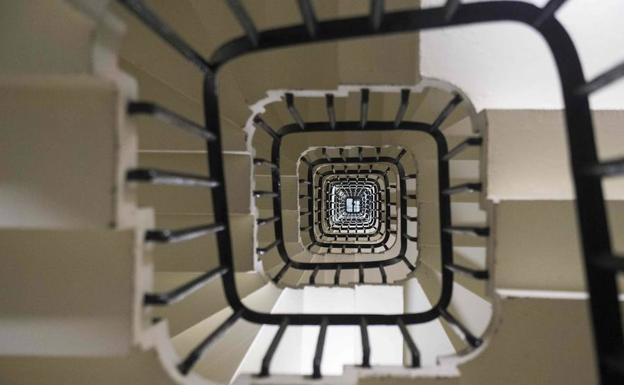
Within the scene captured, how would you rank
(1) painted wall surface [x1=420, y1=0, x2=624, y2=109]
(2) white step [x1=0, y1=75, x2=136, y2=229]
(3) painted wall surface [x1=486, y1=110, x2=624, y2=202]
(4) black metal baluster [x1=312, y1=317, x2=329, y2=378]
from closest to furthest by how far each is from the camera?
(2) white step [x1=0, y1=75, x2=136, y2=229], (4) black metal baluster [x1=312, y1=317, x2=329, y2=378], (3) painted wall surface [x1=486, y1=110, x2=624, y2=202], (1) painted wall surface [x1=420, y1=0, x2=624, y2=109]

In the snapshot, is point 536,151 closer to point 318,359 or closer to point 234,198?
point 318,359

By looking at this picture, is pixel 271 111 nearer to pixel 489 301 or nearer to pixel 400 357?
pixel 489 301

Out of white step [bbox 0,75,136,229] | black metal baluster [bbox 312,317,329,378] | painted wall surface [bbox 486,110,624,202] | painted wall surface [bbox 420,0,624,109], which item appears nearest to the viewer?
white step [bbox 0,75,136,229]

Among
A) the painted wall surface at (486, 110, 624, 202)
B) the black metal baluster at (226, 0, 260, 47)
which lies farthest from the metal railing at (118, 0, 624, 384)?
the painted wall surface at (486, 110, 624, 202)

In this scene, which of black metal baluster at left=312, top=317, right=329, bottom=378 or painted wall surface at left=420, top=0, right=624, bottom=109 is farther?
painted wall surface at left=420, top=0, right=624, bottom=109

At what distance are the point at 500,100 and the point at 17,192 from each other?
1.98 metres

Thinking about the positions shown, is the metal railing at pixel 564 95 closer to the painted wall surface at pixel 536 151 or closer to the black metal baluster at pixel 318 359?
the black metal baluster at pixel 318 359

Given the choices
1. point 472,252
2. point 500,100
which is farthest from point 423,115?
point 472,252

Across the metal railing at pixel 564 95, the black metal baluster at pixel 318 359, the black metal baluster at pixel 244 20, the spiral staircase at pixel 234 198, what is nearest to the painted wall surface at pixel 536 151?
the spiral staircase at pixel 234 198

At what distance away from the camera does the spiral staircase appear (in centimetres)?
109

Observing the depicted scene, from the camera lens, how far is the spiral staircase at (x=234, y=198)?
3.59 feet

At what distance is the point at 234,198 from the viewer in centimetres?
257

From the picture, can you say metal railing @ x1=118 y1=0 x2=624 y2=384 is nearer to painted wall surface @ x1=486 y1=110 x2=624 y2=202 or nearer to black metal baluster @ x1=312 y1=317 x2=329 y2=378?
black metal baluster @ x1=312 y1=317 x2=329 y2=378

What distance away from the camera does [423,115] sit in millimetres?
2941
